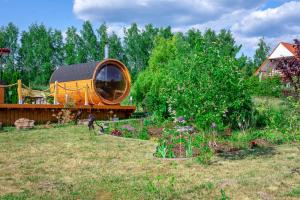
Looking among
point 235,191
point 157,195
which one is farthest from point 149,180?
point 235,191

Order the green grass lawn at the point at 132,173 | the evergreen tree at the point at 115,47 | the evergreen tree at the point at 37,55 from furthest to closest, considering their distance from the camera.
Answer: the evergreen tree at the point at 115,47 < the evergreen tree at the point at 37,55 < the green grass lawn at the point at 132,173

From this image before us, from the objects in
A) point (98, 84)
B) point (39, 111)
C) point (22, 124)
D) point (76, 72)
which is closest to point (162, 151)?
point (22, 124)

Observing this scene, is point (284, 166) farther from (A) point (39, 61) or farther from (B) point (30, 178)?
(A) point (39, 61)

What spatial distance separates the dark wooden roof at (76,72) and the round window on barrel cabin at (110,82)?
0.55 metres

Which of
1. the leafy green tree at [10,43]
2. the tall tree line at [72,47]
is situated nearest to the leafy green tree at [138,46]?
the tall tree line at [72,47]

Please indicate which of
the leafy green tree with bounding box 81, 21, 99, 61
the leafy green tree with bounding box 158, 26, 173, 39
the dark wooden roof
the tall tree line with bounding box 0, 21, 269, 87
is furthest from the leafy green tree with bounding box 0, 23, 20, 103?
the dark wooden roof

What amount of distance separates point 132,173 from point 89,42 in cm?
4620

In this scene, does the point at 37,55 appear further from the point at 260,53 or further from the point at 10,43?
the point at 260,53

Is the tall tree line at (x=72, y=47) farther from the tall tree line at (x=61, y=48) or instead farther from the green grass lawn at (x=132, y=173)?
the green grass lawn at (x=132, y=173)

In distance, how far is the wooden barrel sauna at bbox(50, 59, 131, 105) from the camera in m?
22.7

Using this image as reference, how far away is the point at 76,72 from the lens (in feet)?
81.6

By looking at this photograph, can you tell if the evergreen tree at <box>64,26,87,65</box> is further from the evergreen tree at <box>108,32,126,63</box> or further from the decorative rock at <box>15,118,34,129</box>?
the decorative rock at <box>15,118,34,129</box>

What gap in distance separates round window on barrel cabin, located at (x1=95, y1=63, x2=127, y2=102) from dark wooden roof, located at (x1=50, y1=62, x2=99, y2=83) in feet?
1.79

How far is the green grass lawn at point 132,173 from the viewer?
6703 mm
